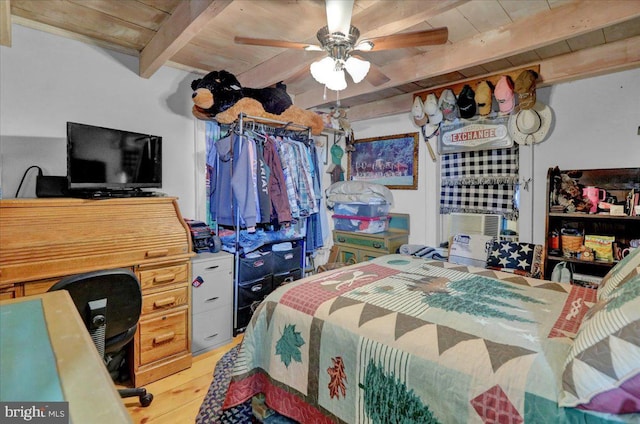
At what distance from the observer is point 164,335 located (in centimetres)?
213

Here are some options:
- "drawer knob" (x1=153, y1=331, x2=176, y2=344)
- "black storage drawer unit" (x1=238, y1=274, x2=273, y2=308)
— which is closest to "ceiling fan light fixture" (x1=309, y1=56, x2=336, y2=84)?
"black storage drawer unit" (x1=238, y1=274, x2=273, y2=308)

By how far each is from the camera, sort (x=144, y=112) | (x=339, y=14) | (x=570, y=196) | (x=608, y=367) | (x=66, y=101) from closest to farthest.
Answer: (x=608, y=367)
(x=339, y=14)
(x=66, y=101)
(x=570, y=196)
(x=144, y=112)

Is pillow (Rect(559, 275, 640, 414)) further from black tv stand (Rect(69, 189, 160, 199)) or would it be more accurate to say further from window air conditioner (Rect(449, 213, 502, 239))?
black tv stand (Rect(69, 189, 160, 199))

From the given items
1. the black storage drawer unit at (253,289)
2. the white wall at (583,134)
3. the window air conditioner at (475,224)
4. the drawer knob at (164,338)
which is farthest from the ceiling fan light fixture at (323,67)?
the window air conditioner at (475,224)

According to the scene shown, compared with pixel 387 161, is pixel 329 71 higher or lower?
higher

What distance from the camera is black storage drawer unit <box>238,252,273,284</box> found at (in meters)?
2.72

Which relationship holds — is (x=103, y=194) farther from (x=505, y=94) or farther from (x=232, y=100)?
(x=505, y=94)

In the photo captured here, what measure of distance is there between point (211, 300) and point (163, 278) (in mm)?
466

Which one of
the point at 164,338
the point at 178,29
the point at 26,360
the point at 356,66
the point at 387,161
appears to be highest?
the point at 178,29

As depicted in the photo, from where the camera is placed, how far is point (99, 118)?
246 centimetres

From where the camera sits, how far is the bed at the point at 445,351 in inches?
35.4

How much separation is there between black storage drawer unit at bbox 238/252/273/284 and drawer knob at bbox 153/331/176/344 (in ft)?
2.20

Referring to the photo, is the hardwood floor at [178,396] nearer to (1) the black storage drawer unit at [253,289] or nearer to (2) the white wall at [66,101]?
(1) the black storage drawer unit at [253,289]

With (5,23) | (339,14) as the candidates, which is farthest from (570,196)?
(5,23)
